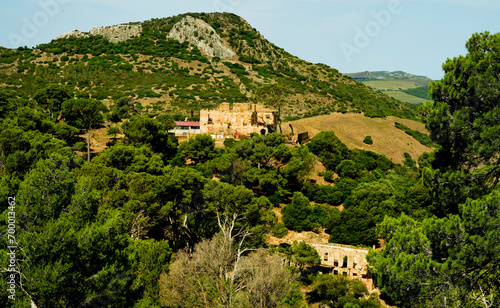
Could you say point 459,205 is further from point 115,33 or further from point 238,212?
point 115,33

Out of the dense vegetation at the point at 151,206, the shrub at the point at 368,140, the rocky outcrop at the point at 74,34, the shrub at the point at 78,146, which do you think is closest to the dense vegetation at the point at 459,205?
the dense vegetation at the point at 151,206

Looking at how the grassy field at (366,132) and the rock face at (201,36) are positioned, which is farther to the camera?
the rock face at (201,36)

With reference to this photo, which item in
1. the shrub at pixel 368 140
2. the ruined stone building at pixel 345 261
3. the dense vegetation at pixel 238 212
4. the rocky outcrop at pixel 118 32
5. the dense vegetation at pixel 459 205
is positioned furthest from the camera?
the rocky outcrop at pixel 118 32

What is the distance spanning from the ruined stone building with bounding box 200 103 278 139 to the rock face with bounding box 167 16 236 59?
59065 mm

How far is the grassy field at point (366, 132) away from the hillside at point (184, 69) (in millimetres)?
5645

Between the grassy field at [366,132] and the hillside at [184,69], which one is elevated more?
the hillside at [184,69]

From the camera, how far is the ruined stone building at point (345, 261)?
1192 inches

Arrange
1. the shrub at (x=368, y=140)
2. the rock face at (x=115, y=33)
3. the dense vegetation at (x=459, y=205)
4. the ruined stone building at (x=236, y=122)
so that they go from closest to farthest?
the dense vegetation at (x=459, y=205)
the ruined stone building at (x=236, y=122)
the shrub at (x=368, y=140)
the rock face at (x=115, y=33)

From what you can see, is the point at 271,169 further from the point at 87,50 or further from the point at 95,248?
the point at 87,50

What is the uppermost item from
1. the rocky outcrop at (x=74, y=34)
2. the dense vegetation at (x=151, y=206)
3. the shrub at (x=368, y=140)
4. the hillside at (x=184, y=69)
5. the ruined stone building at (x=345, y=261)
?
the rocky outcrop at (x=74, y=34)

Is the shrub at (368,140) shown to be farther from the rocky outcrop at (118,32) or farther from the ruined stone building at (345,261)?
the rocky outcrop at (118,32)

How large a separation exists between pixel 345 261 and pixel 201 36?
91737mm

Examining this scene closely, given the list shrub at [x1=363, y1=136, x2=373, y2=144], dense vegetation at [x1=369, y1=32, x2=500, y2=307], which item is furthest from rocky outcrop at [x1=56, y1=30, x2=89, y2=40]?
dense vegetation at [x1=369, y1=32, x2=500, y2=307]

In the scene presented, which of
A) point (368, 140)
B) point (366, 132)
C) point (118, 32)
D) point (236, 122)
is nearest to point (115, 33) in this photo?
point (118, 32)
